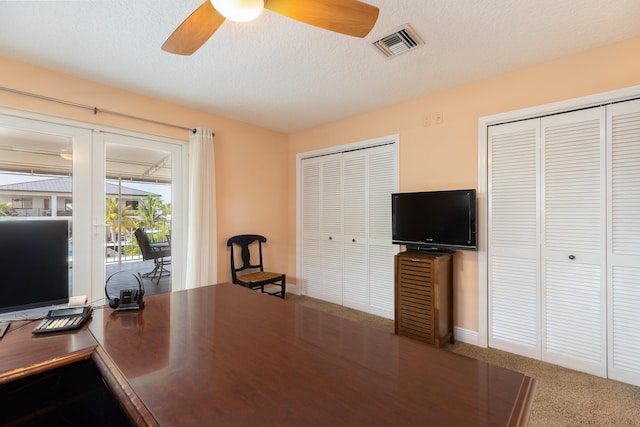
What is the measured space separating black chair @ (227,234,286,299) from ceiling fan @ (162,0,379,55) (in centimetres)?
265

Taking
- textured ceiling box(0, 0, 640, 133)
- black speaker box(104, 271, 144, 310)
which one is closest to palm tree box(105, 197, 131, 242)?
textured ceiling box(0, 0, 640, 133)

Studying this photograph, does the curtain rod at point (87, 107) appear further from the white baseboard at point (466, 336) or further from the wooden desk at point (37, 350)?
the white baseboard at point (466, 336)

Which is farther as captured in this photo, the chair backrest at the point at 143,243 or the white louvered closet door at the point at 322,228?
the white louvered closet door at the point at 322,228

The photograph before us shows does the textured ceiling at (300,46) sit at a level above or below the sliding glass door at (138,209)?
above

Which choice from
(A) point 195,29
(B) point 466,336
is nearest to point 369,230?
(B) point 466,336

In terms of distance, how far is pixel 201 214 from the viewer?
11.2 ft

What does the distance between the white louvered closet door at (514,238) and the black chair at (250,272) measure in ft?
7.88

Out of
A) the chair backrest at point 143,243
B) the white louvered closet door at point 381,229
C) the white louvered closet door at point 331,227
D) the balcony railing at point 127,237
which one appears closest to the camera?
the balcony railing at point 127,237

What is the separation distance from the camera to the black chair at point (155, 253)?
3.20 metres

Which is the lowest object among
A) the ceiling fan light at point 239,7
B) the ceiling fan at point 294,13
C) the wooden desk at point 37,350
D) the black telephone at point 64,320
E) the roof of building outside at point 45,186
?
the wooden desk at point 37,350

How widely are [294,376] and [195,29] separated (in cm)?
169

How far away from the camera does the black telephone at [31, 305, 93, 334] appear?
1.22m

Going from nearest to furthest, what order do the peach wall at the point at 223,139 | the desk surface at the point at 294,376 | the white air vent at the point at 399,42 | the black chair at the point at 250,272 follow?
the desk surface at the point at 294,376, the white air vent at the point at 399,42, the peach wall at the point at 223,139, the black chair at the point at 250,272

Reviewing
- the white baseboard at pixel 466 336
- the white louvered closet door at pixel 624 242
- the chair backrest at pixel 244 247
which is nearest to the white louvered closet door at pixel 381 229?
the white baseboard at pixel 466 336
